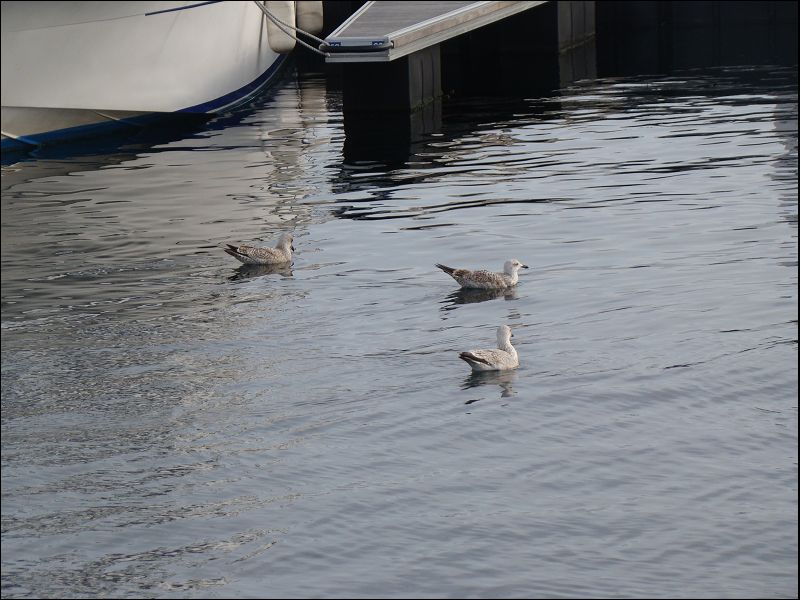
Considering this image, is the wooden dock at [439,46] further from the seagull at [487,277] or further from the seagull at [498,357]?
the seagull at [498,357]

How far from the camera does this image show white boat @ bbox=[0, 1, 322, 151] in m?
25.4

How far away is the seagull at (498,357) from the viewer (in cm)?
1221

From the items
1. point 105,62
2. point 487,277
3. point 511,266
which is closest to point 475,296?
point 487,277

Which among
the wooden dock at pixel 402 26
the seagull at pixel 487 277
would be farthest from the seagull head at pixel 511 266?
the wooden dock at pixel 402 26

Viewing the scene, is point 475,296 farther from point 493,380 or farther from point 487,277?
point 493,380

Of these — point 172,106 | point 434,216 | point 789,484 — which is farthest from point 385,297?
point 172,106

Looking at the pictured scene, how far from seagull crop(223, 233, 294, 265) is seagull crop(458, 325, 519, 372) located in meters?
4.50

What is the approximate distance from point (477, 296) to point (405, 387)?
3.18 meters

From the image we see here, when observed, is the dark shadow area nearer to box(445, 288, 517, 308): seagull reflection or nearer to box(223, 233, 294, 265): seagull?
box(223, 233, 294, 265): seagull

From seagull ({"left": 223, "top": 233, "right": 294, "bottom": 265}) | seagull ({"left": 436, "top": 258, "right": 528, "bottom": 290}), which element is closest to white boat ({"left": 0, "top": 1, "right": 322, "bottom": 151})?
seagull ({"left": 223, "top": 233, "right": 294, "bottom": 265})

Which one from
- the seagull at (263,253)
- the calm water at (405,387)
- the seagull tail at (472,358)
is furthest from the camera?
the seagull at (263,253)

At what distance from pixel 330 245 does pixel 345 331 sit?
161 inches

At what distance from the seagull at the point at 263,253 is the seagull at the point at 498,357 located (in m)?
4.50

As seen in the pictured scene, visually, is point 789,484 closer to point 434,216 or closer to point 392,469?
point 392,469
